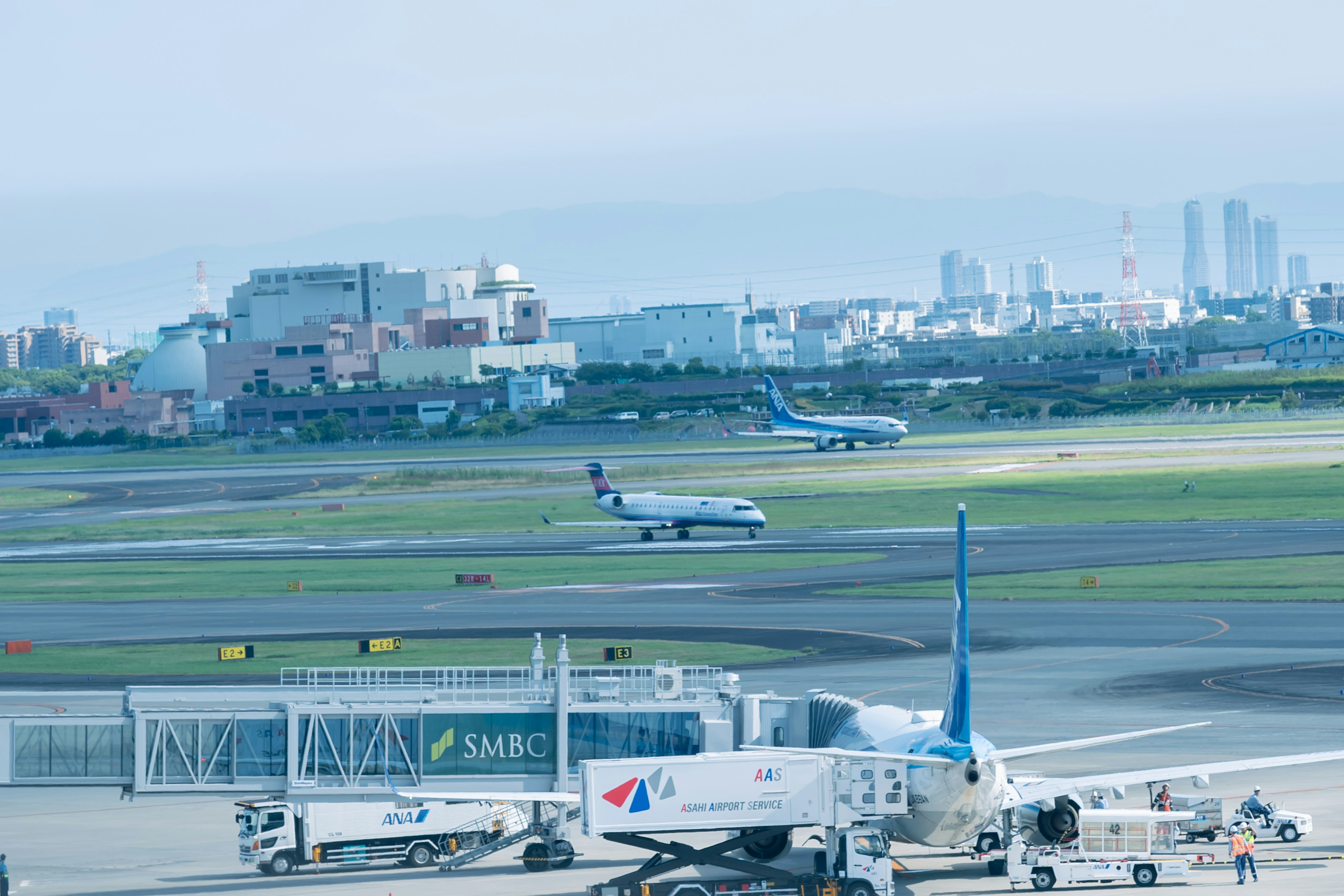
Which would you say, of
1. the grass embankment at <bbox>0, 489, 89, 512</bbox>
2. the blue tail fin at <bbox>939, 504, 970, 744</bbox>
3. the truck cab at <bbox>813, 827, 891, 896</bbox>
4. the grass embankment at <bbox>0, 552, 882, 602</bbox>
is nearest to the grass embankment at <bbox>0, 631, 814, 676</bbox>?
the grass embankment at <bbox>0, 552, 882, 602</bbox>

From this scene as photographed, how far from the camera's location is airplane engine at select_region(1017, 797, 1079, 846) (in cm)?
3519

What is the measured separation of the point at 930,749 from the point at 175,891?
1898 centimetres

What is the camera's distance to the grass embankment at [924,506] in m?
123

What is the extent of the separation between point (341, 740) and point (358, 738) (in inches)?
16.0

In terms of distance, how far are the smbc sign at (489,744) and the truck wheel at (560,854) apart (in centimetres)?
255

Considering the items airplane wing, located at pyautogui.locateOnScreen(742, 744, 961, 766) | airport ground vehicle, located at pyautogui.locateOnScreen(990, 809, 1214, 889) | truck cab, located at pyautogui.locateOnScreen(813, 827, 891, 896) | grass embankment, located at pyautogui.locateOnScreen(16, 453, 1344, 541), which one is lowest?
grass embankment, located at pyautogui.locateOnScreen(16, 453, 1344, 541)

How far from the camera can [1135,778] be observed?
112 feet

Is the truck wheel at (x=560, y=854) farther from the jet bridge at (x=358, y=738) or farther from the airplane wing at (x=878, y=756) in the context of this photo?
the airplane wing at (x=878, y=756)

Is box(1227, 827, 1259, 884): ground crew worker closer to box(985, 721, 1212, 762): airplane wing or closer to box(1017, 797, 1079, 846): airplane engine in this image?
box(1017, 797, 1079, 846): airplane engine

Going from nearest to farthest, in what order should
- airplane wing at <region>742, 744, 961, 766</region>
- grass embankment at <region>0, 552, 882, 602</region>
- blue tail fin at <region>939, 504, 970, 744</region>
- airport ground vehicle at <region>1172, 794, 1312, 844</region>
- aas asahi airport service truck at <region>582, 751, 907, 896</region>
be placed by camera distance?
airplane wing at <region>742, 744, 961, 766</region> < blue tail fin at <region>939, 504, 970, 744</region> < aas asahi airport service truck at <region>582, 751, 907, 896</region> < airport ground vehicle at <region>1172, 794, 1312, 844</region> < grass embankment at <region>0, 552, 882, 602</region>

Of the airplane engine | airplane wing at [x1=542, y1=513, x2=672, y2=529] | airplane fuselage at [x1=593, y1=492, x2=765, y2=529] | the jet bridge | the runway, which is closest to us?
the airplane engine

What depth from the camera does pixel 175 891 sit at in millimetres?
37531

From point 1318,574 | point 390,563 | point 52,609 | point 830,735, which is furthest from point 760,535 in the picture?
point 830,735

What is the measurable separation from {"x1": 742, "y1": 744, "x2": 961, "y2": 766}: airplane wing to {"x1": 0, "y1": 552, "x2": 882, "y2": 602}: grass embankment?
61.7 meters
